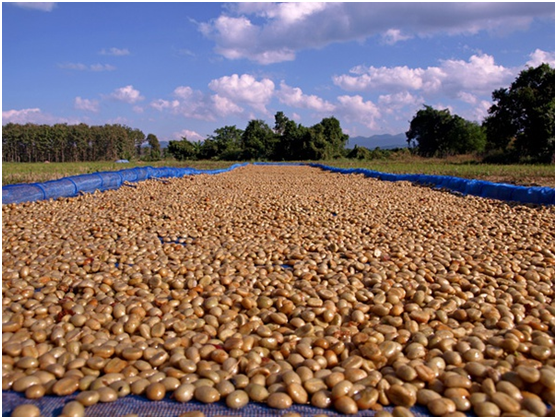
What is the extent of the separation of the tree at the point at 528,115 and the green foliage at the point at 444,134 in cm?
963

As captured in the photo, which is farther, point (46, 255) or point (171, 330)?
point (46, 255)

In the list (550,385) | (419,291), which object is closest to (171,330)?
(419,291)

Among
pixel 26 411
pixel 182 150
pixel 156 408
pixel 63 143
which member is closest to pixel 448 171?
pixel 156 408

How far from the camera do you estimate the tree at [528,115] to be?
63.6 feet

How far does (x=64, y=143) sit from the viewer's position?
157ft

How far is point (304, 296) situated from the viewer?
2516 mm

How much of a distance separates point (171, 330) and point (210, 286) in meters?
0.56

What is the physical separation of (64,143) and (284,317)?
5205 centimetres

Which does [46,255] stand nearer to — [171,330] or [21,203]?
[171,330]

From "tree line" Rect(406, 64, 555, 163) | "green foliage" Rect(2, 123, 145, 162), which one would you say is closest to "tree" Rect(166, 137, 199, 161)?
"green foliage" Rect(2, 123, 145, 162)

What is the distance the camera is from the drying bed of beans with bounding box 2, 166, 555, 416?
5.34ft

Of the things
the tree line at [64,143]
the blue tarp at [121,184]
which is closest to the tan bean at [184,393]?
the blue tarp at [121,184]

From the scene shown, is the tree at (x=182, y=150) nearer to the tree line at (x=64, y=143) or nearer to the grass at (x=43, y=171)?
the tree line at (x=64, y=143)

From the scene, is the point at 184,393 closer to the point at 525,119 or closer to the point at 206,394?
the point at 206,394
